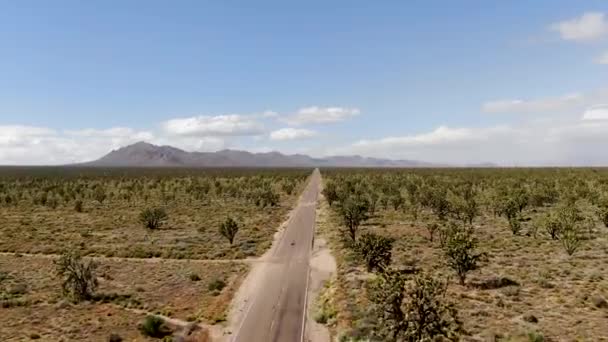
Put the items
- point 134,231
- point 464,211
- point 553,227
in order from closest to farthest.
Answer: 1. point 553,227
2. point 134,231
3. point 464,211

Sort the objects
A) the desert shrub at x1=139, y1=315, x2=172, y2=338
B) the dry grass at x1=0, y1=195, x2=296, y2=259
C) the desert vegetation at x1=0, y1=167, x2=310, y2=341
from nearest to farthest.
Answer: the desert shrub at x1=139, y1=315, x2=172, y2=338, the desert vegetation at x1=0, y1=167, x2=310, y2=341, the dry grass at x1=0, y1=195, x2=296, y2=259

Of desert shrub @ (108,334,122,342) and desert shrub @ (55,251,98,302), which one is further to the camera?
desert shrub @ (55,251,98,302)

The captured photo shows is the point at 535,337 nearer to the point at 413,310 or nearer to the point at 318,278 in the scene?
the point at 413,310

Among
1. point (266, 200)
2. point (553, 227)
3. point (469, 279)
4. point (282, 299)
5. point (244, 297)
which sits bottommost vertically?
point (244, 297)

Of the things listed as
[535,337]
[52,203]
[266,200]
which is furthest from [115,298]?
[52,203]

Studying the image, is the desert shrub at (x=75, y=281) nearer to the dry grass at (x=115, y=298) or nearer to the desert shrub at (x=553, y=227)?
the dry grass at (x=115, y=298)

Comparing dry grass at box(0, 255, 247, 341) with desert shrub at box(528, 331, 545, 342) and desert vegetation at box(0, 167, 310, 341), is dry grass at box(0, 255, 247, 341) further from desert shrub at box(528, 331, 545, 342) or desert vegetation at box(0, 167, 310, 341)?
desert shrub at box(528, 331, 545, 342)

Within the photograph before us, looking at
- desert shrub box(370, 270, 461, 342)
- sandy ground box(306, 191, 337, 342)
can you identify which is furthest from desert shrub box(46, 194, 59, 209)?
desert shrub box(370, 270, 461, 342)
